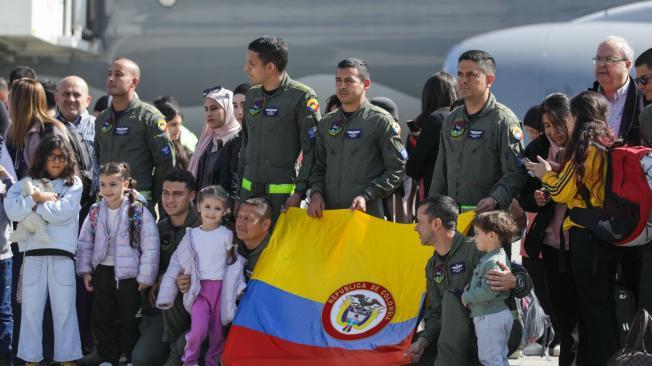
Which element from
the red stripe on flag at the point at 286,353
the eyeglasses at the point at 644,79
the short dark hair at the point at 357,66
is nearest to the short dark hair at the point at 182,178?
the red stripe on flag at the point at 286,353

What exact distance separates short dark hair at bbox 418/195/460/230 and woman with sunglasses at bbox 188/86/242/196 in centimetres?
171

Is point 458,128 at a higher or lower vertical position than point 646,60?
lower

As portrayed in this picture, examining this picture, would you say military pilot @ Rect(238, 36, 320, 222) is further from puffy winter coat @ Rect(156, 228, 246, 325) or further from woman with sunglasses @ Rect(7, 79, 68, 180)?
woman with sunglasses @ Rect(7, 79, 68, 180)

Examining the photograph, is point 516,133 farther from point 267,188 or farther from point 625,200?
point 267,188

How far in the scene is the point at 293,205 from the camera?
19.0 ft

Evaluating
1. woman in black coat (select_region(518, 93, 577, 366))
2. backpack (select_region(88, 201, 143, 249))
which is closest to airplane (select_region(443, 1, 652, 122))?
woman in black coat (select_region(518, 93, 577, 366))

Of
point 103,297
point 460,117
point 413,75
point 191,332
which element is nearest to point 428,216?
point 460,117

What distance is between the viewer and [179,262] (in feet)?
18.4

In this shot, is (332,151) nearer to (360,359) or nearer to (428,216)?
(428,216)

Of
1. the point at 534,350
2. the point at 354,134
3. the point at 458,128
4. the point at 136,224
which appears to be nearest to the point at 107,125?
the point at 136,224

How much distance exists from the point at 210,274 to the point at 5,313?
5.11 feet

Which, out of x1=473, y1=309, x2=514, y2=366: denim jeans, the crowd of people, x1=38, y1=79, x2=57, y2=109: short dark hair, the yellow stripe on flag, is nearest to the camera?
x1=473, y1=309, x2=514, y2=366: denim jeans

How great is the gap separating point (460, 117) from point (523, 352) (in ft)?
5.70

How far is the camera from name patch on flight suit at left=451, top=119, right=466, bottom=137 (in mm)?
5371
